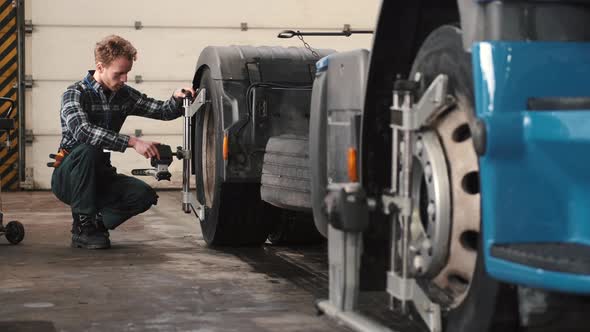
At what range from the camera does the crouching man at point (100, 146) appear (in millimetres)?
7078

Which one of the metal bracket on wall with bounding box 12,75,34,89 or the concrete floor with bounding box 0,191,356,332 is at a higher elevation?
the metal bracket on wall with bounding box 12,75,34,89

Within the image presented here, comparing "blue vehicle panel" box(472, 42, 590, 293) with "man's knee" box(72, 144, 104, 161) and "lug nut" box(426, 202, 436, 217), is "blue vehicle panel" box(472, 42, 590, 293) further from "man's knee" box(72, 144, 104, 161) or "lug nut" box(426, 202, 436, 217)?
"man's knee" box(72, 144, 104, 161)

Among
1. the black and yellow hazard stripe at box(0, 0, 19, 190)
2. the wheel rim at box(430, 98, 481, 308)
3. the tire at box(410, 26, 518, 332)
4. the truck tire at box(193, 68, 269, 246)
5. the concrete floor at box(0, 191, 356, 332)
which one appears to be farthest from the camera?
the black and yellow hazard stripe at box(0, 0, 19, 190)

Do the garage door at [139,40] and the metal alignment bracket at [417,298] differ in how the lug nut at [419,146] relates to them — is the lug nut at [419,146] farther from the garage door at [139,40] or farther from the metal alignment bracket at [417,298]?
the garage door at [139,40]

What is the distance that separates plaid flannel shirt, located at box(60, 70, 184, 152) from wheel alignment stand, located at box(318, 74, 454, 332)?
3.58 m

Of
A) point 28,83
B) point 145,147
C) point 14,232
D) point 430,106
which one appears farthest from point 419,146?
point 28,83

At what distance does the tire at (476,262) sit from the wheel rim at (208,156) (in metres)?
3.65

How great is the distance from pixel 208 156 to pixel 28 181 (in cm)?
662

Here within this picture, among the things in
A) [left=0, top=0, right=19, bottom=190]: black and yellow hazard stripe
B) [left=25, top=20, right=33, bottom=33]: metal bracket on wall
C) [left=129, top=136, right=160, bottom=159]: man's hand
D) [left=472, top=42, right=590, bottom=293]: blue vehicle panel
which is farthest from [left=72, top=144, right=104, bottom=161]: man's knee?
[left=25, top=20, right=33, bottom=33]: metal bracket on wall

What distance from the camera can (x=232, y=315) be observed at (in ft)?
15.4

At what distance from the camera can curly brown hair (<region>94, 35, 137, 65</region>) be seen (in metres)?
7.19

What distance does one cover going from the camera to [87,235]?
A: 7145 millimetres

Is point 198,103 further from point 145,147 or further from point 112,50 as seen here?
point 112,50

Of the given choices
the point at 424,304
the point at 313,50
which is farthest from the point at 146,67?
the point at 424,304
